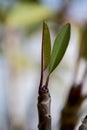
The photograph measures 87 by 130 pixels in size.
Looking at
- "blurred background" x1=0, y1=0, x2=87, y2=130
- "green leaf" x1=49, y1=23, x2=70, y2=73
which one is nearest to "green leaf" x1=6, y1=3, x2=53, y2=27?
"blurred background" x1=0, y1=0, x2=87, y2=130

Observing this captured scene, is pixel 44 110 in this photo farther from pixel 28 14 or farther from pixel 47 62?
pixel 28 14

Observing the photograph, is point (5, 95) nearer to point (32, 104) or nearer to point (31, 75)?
point (32, 104)

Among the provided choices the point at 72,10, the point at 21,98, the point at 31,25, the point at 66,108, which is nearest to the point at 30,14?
the point at 31,25

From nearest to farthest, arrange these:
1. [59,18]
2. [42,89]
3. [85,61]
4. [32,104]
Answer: [42,89] < [85,61] < [32,104] < [59,18]

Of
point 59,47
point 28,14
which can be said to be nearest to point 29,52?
point 28,14

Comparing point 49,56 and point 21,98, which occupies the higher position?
point 49,56

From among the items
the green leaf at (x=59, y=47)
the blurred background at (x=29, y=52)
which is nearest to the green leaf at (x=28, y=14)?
the blurred background at (x=29, y=52)
